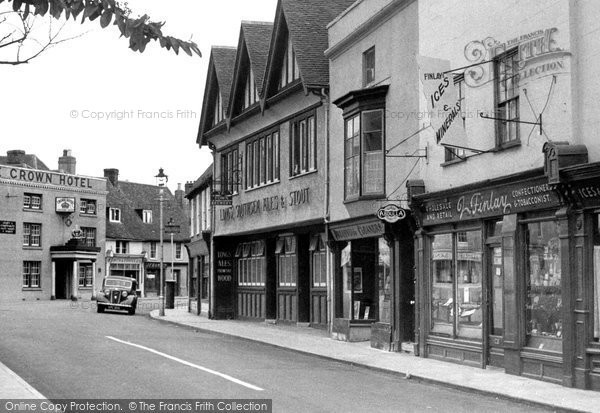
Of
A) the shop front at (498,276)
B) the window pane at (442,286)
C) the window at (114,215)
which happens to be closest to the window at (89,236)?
the window at (114,215)

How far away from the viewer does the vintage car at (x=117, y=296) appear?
42469 mm

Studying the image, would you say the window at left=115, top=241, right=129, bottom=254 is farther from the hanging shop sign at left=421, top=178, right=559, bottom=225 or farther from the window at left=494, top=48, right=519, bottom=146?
the window at left=494, top=48, right=519, bottom=146

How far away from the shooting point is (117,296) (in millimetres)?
42531

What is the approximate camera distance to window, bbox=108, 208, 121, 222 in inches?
3061

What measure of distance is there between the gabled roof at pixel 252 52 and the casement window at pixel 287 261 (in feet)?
17.4

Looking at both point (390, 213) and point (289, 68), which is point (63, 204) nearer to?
point (289, 68)

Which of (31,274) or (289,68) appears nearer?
(289,68)

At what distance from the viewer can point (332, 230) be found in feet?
83.2

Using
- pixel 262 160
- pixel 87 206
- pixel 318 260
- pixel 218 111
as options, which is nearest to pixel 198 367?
pixel 318 260

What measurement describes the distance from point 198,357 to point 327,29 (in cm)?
1141

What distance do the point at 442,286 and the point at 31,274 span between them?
51.1 m

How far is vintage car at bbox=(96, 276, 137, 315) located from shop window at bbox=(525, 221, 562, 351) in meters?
28.9

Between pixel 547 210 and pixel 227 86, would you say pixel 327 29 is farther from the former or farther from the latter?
pixel 547 210

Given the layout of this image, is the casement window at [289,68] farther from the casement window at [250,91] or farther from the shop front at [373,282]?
the shop front at [373,282]
